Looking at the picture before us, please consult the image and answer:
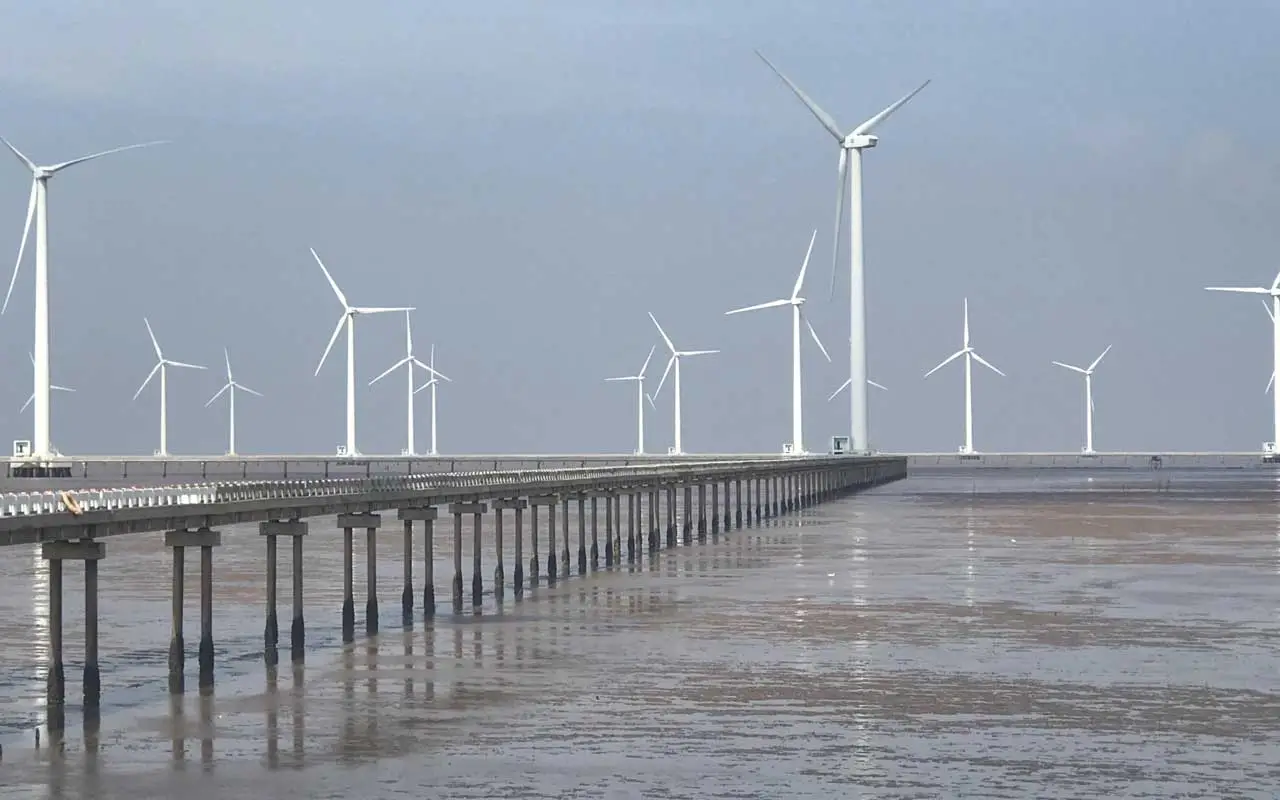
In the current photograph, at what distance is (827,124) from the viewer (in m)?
132

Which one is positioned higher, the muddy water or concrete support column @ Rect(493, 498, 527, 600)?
concrete support column @ Rect(493, 498, 527, 600)

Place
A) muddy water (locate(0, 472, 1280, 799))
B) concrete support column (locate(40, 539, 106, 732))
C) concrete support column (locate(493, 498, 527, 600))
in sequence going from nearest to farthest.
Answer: muddy water (locate(0, 472, 1280, 799)) → concrete support column (locate(40, 539, 106, 732)) → concrete support column (locate(493, 498, 527, 600))

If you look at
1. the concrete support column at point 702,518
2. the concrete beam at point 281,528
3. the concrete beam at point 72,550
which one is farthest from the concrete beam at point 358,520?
the concrete support column at point 702,518

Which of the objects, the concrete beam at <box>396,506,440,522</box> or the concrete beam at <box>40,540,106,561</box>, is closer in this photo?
the concrete beam at <box>40,540,106,561</box>

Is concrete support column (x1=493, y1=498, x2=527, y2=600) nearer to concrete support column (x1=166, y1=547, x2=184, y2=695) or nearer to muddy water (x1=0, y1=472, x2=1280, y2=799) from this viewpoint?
muddy water (x1=0, y1=472, x2=1280, y2=799)

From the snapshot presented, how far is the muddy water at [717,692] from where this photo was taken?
83.5ft

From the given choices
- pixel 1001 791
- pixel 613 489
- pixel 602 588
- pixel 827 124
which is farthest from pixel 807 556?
pixel 827 124

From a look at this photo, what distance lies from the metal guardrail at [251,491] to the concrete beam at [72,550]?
1.58 feet

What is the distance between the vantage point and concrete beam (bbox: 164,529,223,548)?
35.9 m

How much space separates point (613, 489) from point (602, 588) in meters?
18.7

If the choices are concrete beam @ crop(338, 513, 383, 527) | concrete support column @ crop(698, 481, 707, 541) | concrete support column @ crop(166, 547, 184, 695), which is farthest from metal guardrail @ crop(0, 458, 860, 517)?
concrete support column @ crop(698, 481, 707, 541)

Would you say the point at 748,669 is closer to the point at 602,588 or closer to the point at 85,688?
the point at 85,688

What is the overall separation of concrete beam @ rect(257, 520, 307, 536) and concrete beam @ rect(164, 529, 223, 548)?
3.86m

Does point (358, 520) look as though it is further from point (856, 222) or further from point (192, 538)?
point (856, 222)
